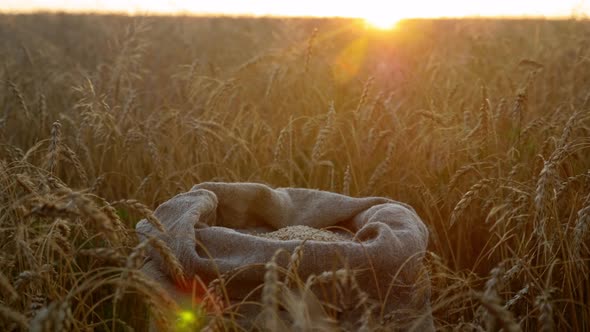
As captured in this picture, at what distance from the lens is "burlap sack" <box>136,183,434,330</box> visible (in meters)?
1.76

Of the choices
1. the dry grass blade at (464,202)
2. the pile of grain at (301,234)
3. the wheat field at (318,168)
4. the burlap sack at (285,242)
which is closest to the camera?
the wheat field at (318,168)

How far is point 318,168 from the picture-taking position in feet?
10.2

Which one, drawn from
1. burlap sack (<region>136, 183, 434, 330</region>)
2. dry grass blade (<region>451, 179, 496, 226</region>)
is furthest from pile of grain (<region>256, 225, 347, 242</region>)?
dry grass blade (<region>451, 179, 496, 226</region>)

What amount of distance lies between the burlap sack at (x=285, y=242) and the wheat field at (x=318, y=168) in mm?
111

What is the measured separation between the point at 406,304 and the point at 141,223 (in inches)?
34.9

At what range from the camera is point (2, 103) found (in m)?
4.16

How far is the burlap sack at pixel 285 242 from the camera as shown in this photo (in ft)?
5.78

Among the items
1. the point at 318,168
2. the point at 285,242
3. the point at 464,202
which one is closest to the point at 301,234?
the point at 285,242

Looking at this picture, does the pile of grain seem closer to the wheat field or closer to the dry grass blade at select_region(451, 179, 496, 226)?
the wheat field

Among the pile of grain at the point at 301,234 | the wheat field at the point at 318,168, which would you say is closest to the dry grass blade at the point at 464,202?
the wheat field at the point at 318,168

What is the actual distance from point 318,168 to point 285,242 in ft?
4.49

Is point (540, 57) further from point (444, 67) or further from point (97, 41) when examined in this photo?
point (97, 41)

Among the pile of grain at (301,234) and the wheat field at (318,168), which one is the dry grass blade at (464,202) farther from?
the pile of grain at (301,234)

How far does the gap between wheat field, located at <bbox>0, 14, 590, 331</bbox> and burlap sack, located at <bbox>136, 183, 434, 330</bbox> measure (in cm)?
11
